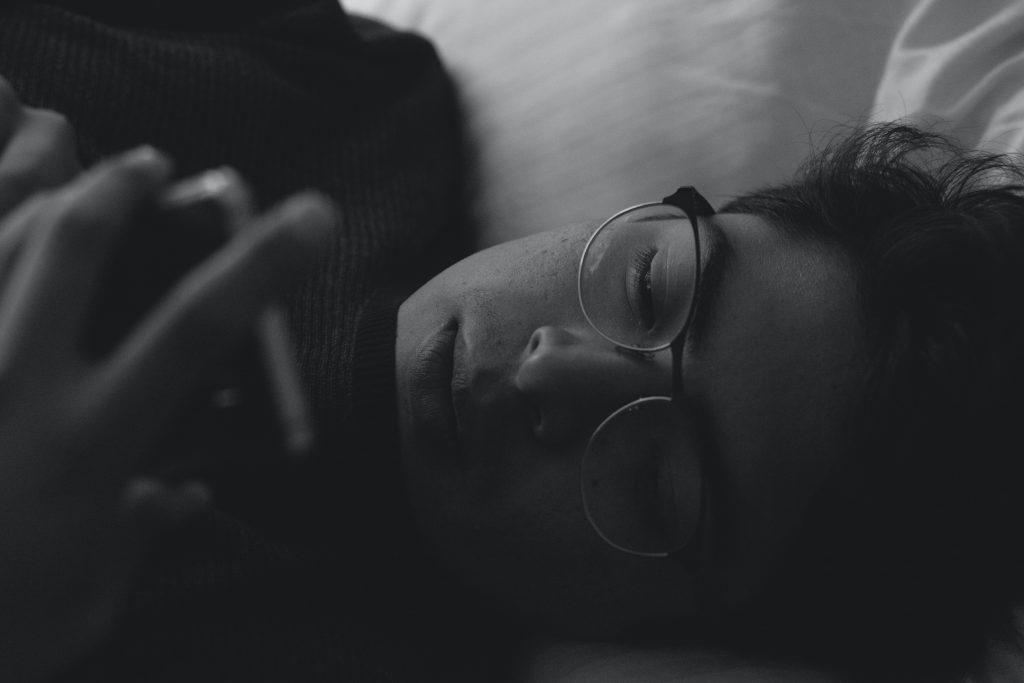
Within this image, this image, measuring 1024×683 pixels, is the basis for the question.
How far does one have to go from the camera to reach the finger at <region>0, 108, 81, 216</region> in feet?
1.75

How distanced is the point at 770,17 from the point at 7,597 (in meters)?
0.95

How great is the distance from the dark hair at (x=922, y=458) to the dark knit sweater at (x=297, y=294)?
14.5 inches

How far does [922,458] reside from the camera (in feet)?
2.26

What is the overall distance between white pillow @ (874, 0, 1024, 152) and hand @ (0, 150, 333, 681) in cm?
86

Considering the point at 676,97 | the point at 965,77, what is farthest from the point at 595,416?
the point at 965,77

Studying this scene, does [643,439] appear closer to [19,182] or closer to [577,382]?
[577,382]

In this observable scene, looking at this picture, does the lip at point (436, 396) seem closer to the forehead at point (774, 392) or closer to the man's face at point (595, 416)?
the man's face at point (595, 416)

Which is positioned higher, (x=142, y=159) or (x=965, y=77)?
(x=142, y=159)

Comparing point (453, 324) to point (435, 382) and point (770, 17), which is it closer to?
point (435, 382)

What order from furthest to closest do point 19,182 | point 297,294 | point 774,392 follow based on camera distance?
point 297,294 < point 774,392 < point 19,182

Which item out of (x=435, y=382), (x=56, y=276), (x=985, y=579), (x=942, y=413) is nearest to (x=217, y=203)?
(x=56, y=276)

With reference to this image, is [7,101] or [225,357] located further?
[7,101]

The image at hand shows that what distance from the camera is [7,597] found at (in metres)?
0.38

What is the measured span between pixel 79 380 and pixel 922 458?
2.05ft
